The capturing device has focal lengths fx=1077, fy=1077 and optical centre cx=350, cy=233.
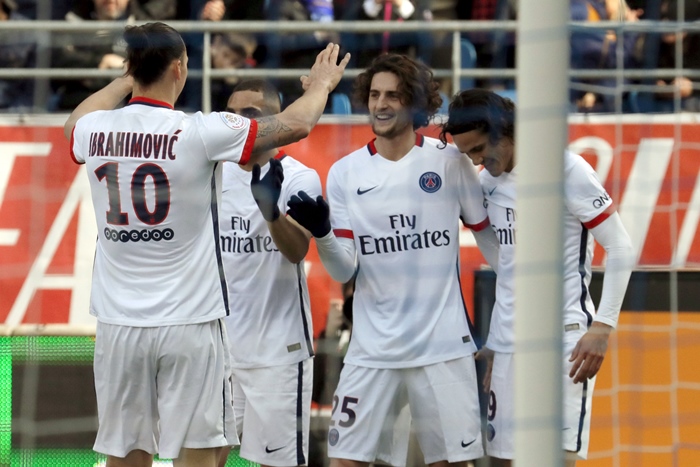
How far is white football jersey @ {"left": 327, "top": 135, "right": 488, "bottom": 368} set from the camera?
12.5 ft

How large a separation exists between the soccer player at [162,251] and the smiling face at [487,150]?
24.5 inches

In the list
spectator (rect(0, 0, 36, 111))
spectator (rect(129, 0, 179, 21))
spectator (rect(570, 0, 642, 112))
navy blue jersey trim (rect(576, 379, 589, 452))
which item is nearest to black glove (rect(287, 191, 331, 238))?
navy blue jersey trim (rect(576, 379, 589, 452))

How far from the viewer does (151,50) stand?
3.47 metres

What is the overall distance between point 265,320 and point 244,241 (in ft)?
1.03

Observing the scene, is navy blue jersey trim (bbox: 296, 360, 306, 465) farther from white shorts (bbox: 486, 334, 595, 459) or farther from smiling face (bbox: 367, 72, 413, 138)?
smiling face (bbox: 367, 72, 413, 138)

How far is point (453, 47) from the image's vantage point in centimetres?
561

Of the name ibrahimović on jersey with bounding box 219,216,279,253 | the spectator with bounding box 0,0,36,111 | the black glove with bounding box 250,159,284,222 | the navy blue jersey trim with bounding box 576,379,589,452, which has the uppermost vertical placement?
the spectator with bounding box 0,0,36,111

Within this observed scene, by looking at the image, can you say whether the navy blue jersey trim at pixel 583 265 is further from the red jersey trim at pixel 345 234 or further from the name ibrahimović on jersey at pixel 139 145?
the name ibrahimović on jersey at pixel 139 145

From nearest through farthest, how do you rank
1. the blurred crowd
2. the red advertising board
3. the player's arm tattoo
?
1. the player's arm tattoo
2. the red advertising board
3. the blurred crowd

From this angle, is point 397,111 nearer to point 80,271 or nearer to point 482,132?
point 482,132

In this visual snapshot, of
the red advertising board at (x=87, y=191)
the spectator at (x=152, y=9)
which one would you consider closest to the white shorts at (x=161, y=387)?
the red advertising board at (x=87, y=191)

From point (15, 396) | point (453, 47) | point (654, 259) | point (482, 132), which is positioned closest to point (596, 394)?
point (654, 259)

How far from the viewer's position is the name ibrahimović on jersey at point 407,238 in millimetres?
3881

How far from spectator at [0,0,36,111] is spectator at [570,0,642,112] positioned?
9.42 ft
